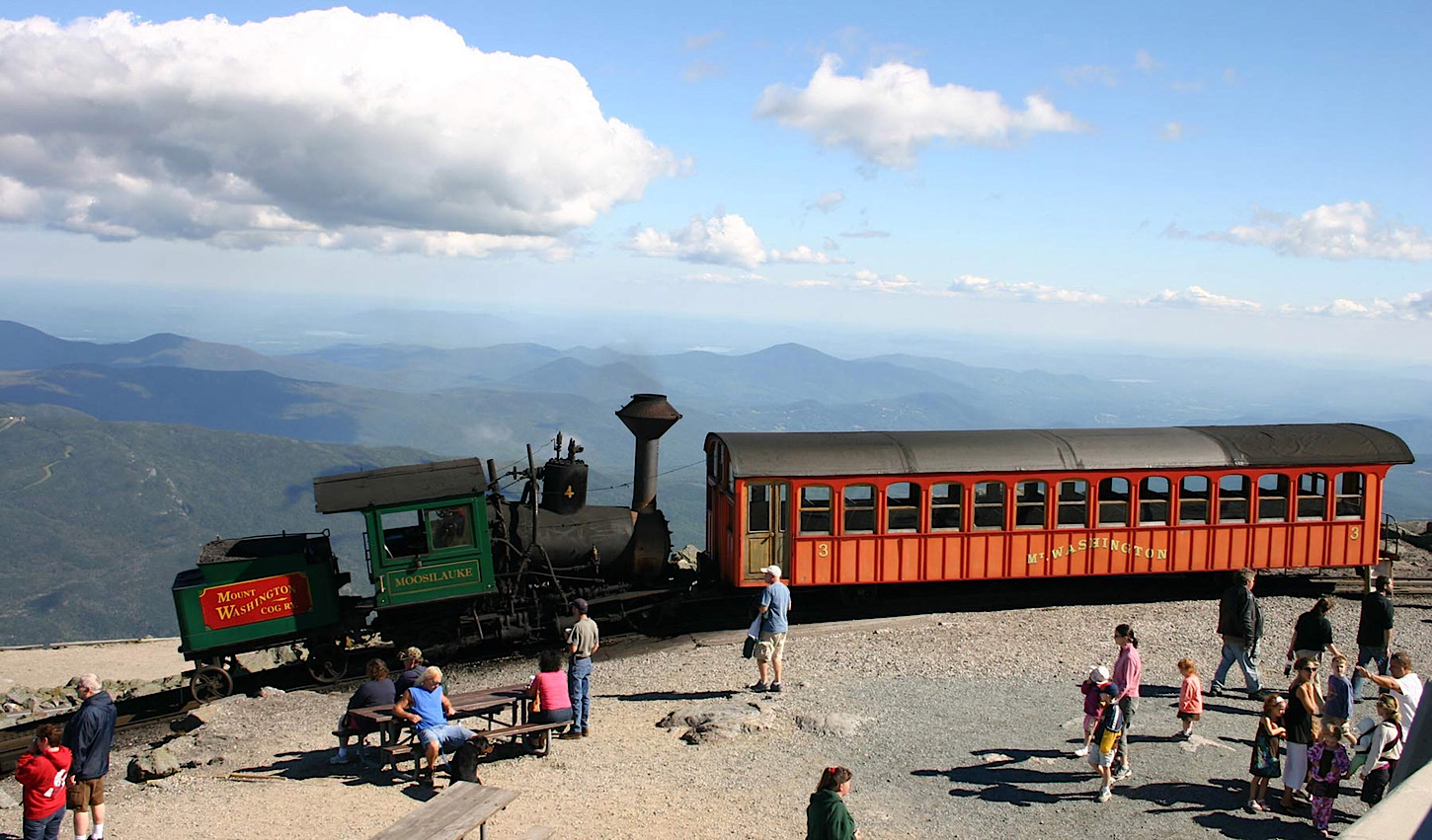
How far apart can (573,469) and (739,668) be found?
491cm

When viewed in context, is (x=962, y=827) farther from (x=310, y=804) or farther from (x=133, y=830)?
(x=133, y=830)

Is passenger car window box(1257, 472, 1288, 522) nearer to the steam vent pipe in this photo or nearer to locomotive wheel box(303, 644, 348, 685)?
the steam vent pipe

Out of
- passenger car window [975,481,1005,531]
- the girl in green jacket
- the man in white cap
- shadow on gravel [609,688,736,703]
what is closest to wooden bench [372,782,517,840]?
the girl in green jacket

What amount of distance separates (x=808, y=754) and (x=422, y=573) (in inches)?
294

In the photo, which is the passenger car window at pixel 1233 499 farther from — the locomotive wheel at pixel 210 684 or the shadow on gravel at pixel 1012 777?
the locomotive wheel at pixel 210 684

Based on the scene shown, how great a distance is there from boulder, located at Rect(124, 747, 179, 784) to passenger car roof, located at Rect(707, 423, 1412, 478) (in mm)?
8993

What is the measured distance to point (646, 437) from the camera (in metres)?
18.9

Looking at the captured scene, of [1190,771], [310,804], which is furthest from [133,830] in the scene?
[1190,771]

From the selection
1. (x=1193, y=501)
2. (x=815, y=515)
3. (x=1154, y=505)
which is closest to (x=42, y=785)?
(x=815, y=515)

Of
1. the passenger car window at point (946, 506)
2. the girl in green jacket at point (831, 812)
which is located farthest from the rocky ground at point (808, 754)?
the girl in green jacket at point (831, 812)

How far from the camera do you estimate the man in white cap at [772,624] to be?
1316cm

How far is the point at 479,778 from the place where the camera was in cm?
1065

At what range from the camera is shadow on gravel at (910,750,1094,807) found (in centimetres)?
1010

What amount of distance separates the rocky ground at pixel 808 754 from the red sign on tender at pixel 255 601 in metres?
1.49
